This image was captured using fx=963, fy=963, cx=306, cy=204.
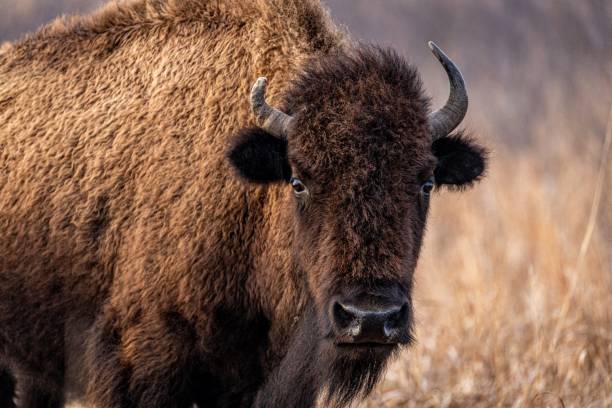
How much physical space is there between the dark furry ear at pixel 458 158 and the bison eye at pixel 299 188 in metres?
0.79

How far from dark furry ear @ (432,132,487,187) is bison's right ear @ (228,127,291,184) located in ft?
2.70

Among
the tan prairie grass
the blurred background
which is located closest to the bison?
the blurred background

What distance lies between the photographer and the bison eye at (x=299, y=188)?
4.55m

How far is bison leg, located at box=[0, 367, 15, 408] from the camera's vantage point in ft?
19.9

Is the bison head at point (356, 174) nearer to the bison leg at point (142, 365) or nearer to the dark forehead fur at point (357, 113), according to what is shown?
the dark forehead fur at point (357, 113)

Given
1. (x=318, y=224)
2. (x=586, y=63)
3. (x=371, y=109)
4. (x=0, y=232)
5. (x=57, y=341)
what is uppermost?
(x=586, y=63)

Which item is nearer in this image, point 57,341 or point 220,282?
point 220,282

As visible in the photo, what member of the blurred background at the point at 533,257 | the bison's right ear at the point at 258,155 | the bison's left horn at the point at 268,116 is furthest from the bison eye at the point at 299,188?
the blurred background at the point at 533,257

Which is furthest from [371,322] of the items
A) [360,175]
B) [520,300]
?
[520,300]

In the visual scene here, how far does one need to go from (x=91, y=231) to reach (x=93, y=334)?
56 centimetres

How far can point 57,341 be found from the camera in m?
5.38

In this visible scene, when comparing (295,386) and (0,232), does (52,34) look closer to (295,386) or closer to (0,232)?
(0,232)

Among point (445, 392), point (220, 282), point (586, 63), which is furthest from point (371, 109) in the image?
point (586, 63)

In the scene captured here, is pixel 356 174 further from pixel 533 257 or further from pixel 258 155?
pixel 533 257
